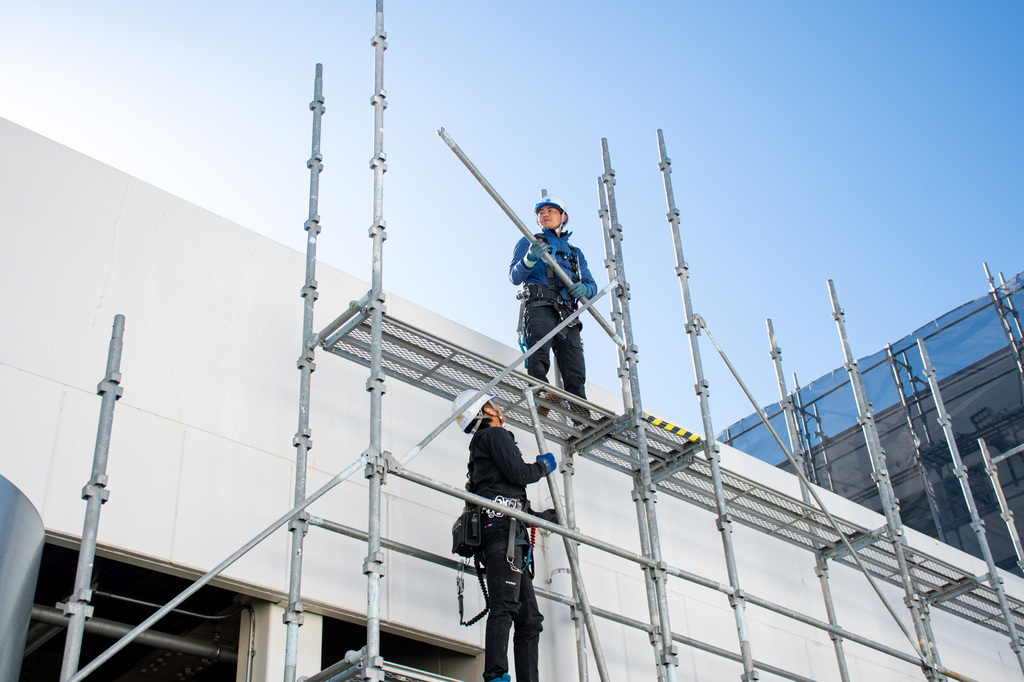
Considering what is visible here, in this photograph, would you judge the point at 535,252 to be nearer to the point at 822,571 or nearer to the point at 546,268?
the point at 546,268

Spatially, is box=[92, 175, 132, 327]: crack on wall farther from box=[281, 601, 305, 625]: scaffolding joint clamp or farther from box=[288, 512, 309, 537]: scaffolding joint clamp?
box=[281, 601, 305, 625]: scaffolding joint clamp

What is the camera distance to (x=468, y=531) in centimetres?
652

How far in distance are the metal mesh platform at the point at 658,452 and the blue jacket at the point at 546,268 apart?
1034 mm

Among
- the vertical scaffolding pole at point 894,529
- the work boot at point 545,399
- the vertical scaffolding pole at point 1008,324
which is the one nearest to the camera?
the work boot at point 545,399

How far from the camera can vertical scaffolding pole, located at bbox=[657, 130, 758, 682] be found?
7.66 m

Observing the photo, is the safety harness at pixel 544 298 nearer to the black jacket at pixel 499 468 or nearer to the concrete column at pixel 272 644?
the black jacket at pixel 499 468

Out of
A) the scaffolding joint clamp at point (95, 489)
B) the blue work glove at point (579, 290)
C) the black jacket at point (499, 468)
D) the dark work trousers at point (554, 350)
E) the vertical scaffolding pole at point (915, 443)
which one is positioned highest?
the vertical scaffolding pole at point (915, 443)

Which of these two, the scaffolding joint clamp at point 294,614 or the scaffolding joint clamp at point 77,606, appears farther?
the scaffolding joint clamp at point 294,614

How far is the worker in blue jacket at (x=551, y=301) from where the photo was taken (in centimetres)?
825

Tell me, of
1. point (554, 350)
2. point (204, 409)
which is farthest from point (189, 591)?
point (554, 350)

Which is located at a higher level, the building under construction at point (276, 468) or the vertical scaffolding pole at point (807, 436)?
the vertical scaffolding pole at point (807, 436)

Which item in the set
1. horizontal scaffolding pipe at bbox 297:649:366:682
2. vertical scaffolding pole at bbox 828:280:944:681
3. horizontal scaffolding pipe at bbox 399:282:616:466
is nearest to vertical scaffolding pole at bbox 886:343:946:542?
vertical scaffolding pole at bbox 828:280:944:681

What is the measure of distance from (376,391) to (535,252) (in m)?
2.37

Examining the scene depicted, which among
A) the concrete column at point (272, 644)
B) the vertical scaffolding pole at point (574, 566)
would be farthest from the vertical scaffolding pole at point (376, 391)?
the vertical scaffolding pole at point (574, 566)
